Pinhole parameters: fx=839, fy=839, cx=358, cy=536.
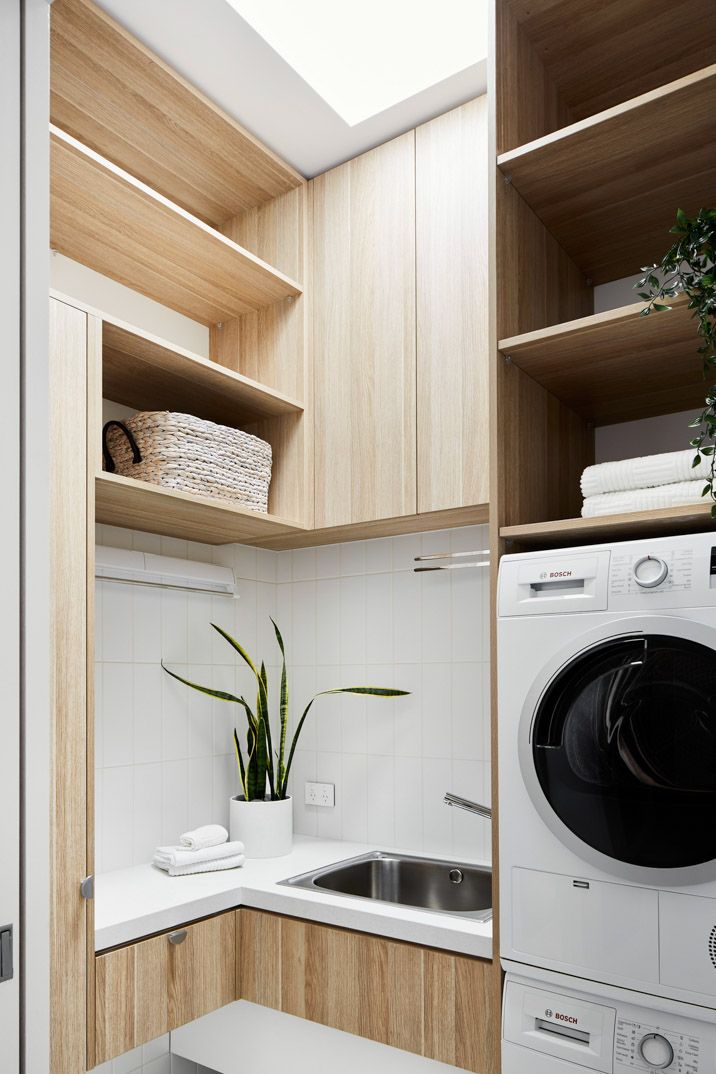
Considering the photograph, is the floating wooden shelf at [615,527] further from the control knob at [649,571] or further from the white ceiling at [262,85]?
the white ceiling at [262,85]

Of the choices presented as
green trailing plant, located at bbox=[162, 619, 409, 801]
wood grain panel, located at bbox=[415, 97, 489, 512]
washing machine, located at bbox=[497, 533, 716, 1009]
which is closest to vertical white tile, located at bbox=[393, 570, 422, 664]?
green trailing plant, located at bbox=[162, 619, 409, 801]

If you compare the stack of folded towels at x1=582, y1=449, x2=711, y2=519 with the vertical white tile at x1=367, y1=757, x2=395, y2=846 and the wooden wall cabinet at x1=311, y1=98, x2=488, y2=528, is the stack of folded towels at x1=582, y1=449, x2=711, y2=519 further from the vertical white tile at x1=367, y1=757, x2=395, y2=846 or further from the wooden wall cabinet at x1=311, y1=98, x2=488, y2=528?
the vertical white tile at x1=367, y1=757, x2=395, y2=846

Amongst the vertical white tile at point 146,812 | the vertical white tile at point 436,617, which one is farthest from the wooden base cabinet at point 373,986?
the vertical white tile at point 436,617

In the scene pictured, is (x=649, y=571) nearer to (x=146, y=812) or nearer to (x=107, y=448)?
(x=107, y=448)

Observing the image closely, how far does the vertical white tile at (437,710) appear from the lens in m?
2.37

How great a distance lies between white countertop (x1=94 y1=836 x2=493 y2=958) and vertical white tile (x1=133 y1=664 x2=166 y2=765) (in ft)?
0.98

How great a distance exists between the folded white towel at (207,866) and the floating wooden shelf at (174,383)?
1219mm


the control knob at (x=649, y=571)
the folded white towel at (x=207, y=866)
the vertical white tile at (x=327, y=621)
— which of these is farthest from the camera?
the vertical white tile at (x=327, y=621)

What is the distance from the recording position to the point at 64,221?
208cm

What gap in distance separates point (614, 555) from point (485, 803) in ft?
3.27

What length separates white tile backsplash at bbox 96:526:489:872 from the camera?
2.27m

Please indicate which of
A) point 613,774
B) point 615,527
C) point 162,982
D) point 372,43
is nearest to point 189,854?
point 162,982

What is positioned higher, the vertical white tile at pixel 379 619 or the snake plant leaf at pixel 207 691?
the vertical white tile at pixel 379 619

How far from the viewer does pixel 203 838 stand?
219cm
